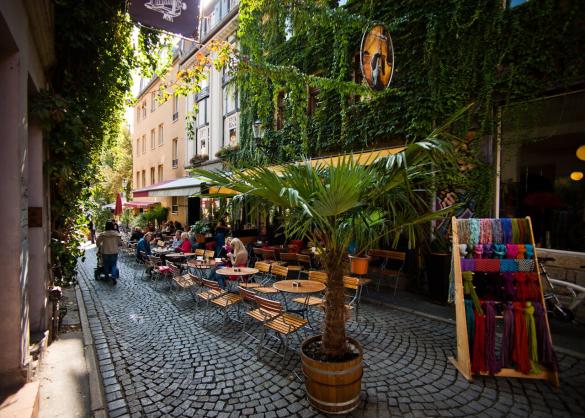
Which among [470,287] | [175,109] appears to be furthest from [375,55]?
[175,109]

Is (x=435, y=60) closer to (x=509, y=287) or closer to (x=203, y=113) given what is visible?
(x=509, y=287)

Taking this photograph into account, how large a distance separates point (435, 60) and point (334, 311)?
6.83 m

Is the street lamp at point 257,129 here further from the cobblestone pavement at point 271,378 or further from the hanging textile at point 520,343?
the hanging textile at point 520,343

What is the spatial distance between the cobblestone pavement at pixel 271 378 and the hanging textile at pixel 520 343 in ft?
0.73

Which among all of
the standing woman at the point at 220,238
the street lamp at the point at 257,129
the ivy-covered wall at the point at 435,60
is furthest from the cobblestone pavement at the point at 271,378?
the street lamp at the point at 257,129

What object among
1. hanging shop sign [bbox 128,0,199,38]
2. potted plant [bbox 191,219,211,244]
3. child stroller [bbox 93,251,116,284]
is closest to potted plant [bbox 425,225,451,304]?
hanging shop sign [bbox 128,0,199,38]

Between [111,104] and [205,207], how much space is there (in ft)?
35.2

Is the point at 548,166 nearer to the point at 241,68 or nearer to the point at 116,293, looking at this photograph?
the point at 241,68

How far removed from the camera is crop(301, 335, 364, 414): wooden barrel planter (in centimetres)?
302

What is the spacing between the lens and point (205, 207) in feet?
56.8

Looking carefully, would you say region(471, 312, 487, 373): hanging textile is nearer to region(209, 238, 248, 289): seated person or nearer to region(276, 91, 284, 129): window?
region(209, 238, 248, 289): seated person

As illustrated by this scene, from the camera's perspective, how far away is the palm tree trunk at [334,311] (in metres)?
3.19

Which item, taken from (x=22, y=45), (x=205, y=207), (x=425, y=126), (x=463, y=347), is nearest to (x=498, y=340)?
(x=463, y=347)

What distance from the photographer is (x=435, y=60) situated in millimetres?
7285
